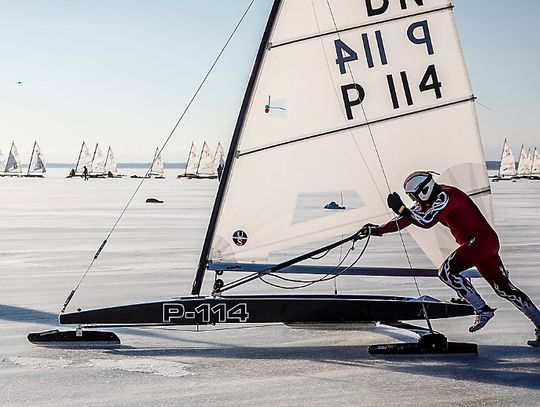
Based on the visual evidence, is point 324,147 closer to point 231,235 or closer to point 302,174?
point 302,174

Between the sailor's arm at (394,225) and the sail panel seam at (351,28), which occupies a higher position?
the sail panel seam at (351,28)

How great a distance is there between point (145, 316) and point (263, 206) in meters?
1.30

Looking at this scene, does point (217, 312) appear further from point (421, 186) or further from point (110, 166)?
point (110, 166)

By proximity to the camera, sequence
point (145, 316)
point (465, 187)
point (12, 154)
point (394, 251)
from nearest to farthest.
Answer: point (145, 316) → point (465, 187) → point (394, 251) → point (12, 154)

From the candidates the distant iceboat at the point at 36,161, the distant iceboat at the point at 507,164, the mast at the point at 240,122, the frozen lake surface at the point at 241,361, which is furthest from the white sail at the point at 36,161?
the mast at the point at 240,122

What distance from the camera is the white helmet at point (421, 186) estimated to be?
7.23 metres

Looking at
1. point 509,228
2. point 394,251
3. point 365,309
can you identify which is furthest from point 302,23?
point 509,228

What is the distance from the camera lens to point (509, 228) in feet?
67.8

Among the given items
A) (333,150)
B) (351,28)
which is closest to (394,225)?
(333,150)

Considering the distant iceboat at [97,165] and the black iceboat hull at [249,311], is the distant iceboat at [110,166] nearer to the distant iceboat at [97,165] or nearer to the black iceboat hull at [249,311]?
the distant iceboat at [97,165]

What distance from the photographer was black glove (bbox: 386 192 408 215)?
23.3 ft

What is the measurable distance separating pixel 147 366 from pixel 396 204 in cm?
228

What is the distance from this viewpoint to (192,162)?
98312 millimetres

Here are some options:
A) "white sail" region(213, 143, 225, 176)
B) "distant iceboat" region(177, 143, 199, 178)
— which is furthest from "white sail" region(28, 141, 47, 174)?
"white sail" region(213, 143, 225, 176)
